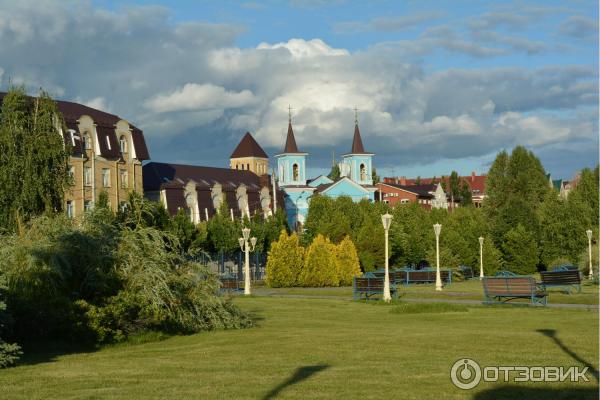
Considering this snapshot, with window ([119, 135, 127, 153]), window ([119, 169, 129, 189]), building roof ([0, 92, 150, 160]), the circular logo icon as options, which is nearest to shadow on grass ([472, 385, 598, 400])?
the circular logo icon

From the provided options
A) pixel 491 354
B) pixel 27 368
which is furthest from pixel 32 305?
pixel 491 354

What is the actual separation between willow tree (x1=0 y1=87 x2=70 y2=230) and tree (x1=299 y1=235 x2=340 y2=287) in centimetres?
1454

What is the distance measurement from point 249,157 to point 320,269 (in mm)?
72689

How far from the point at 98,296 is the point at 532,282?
12682 mm

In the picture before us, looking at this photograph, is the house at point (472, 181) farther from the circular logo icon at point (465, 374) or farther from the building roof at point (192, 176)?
the circular logo icon at point (465, 374)

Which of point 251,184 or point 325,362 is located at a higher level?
point 251,184

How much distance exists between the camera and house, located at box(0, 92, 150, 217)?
6031 cm

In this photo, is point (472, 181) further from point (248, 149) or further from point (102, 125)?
point (102, 125)

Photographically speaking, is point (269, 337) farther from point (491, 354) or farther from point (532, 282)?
point (532, 282)

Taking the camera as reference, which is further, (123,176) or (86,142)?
(123,176)

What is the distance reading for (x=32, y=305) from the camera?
1493 cm

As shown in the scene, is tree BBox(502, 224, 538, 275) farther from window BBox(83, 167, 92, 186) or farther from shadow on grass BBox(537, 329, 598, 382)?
shadow on grass BBox(537, 329, 598, 382)

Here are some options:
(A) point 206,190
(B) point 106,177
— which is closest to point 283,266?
(B) point 106,177

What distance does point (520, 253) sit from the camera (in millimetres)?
64312
